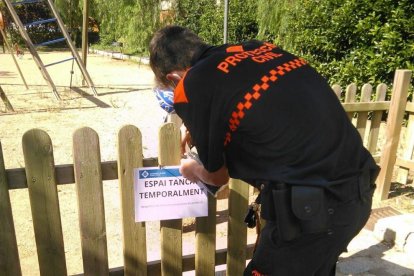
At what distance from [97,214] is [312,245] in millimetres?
1085

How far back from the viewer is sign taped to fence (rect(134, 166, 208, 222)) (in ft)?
6.68

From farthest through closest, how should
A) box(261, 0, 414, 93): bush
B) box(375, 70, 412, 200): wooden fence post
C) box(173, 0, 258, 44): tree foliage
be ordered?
box(173, 0, 258, 44): tree foliage, box(261, 0, 414, 93): bush, box(375, 70, 412, 200): wooden fence post

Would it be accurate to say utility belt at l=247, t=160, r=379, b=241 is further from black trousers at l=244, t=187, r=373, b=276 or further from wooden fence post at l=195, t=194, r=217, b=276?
wooden fence post at l=195, t=194, r=217, b=276

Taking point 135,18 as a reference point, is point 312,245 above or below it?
below

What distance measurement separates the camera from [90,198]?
1.98m

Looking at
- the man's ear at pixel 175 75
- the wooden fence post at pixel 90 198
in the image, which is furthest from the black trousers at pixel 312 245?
the wooden fence post at pixel 90 198

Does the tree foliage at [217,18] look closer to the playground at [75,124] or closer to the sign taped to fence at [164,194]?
the playground at [75,124]

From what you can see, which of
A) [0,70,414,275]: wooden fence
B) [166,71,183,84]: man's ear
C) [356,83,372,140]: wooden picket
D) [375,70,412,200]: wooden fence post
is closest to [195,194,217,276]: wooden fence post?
[0,70,414,275]: wooden fence

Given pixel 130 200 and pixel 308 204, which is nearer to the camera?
pixel 308 204

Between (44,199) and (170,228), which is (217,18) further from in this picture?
(44,199)

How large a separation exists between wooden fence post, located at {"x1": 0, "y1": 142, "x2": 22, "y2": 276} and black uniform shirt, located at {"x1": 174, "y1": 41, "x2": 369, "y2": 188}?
3.21 feet

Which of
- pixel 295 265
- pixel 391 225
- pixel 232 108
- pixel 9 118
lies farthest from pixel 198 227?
pixel 9 118

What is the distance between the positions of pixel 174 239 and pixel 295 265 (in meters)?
0.91

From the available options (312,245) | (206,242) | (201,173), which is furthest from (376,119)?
(312,245)
